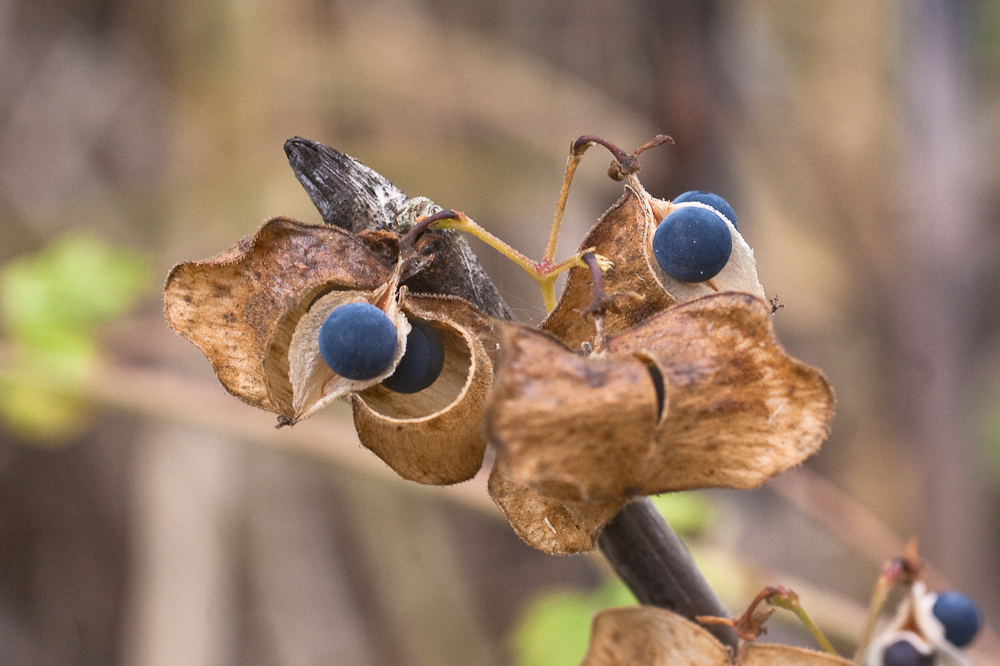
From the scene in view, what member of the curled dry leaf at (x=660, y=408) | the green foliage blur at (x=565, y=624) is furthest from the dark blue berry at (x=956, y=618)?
the green foliage blur at (x=565, y=624)

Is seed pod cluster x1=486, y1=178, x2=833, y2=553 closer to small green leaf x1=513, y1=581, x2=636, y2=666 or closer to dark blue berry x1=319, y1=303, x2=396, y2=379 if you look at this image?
dark blue berry x1=319, y1=303, x2=396, y2=379

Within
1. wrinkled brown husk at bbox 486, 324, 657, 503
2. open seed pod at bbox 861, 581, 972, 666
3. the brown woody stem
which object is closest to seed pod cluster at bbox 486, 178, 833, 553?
wrinkled brown husk at bbox 486, 324, 657, 503

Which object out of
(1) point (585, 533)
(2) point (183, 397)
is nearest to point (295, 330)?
(1) point (585, 533)

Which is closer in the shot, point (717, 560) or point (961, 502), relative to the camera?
point (717, 560)

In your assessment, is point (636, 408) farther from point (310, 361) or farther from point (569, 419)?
point (310, 361)

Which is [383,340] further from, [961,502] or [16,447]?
[16,447]

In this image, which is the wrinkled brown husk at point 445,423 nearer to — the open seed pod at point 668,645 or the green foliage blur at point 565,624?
the open seed pod at point 668,645
